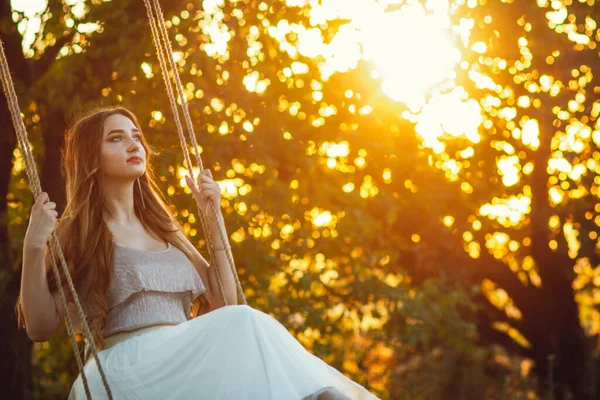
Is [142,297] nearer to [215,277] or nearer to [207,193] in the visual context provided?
[215,277]

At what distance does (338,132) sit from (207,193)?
3.10 meters

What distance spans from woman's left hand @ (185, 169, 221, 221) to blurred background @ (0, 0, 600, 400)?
1.84 m

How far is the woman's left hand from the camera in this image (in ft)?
11.3

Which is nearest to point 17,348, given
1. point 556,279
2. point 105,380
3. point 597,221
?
point 105,380

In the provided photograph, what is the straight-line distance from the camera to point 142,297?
3152mm

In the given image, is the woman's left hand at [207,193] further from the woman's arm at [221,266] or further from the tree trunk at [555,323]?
the tree trunk at [555,323]

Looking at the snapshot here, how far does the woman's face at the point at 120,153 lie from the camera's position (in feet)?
11.0

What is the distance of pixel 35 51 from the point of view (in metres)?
6.53

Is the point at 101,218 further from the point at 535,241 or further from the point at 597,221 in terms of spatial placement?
the point at 535,241

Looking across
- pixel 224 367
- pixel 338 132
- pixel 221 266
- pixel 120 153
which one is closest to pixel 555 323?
pixel 338 132

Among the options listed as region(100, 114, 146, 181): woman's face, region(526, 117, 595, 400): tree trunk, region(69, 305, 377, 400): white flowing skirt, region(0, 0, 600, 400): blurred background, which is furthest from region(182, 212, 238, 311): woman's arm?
region(526, 117, 595, 400): tree trunk

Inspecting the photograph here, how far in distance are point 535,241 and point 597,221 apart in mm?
1403

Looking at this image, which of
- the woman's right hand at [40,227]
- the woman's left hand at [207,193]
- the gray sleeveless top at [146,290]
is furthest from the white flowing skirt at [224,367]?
the woman's left hand at [207,193]

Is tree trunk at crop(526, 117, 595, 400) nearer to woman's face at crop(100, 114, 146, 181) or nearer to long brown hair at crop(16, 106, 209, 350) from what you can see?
long brown hair at crop(16, 106, 209, 350)
